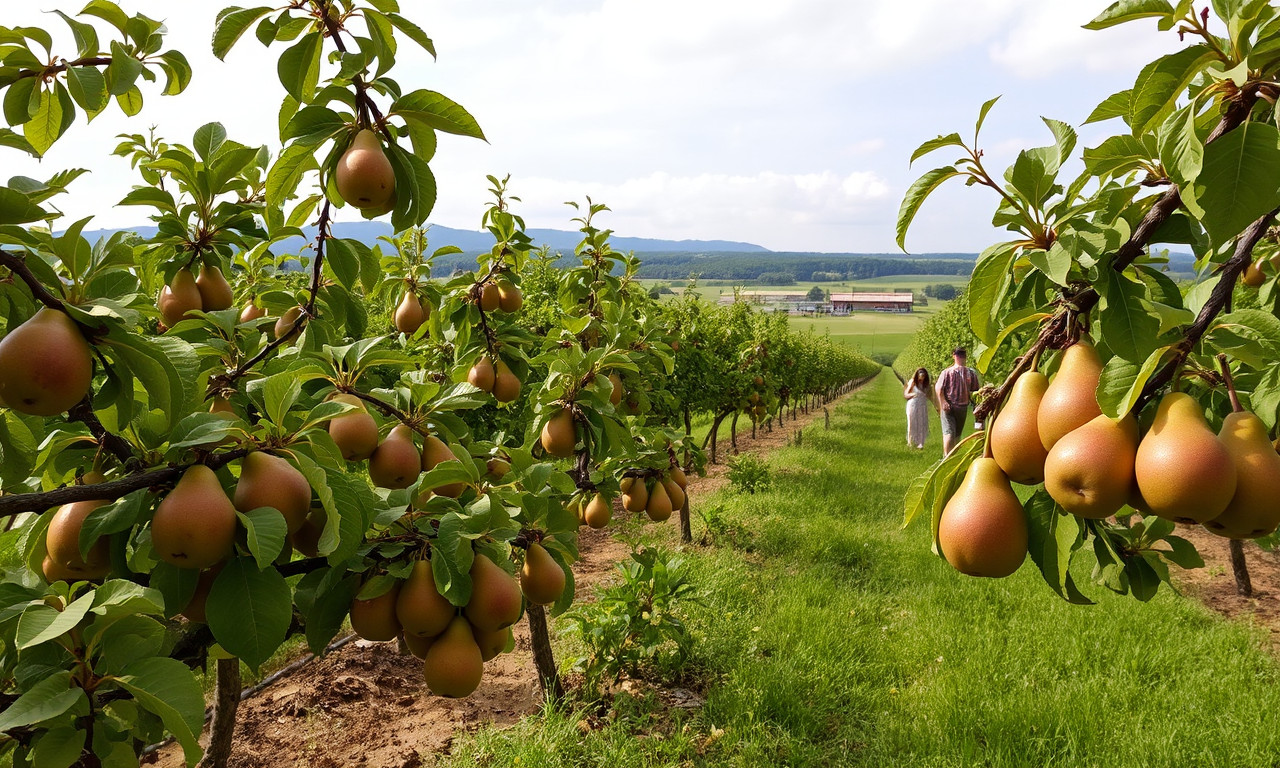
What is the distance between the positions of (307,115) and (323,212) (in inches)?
15.9

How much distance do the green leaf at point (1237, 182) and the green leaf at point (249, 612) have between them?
1.55m

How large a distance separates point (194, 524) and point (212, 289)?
1.35 meters

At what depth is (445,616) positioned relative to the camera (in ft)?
4.57

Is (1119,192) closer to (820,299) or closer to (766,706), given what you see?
(766,706)

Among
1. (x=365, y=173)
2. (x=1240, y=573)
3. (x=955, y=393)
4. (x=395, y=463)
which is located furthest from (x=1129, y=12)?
(x=955, y=393)

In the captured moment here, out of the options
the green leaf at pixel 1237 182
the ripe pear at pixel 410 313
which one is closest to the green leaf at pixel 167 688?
the green leaf at pixel 1237 182

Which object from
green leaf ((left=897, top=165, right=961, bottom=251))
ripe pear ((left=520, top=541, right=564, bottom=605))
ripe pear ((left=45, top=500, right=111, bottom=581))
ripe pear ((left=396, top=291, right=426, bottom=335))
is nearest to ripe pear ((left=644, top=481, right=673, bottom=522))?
ripe pear ((left=396, top=291, right=426, bottom=335))

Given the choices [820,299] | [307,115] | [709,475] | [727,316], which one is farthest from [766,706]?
[820,299]

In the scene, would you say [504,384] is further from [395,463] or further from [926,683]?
[926,683]

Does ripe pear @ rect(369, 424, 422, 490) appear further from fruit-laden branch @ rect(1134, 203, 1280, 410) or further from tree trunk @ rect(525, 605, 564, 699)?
tree trunk @ rect(525, 605, 564, 699)

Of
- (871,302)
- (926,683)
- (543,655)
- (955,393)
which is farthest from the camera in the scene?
(871,302)

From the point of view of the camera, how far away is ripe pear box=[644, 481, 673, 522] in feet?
12.1

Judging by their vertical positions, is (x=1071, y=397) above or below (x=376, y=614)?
above

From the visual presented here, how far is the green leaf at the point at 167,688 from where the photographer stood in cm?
100
